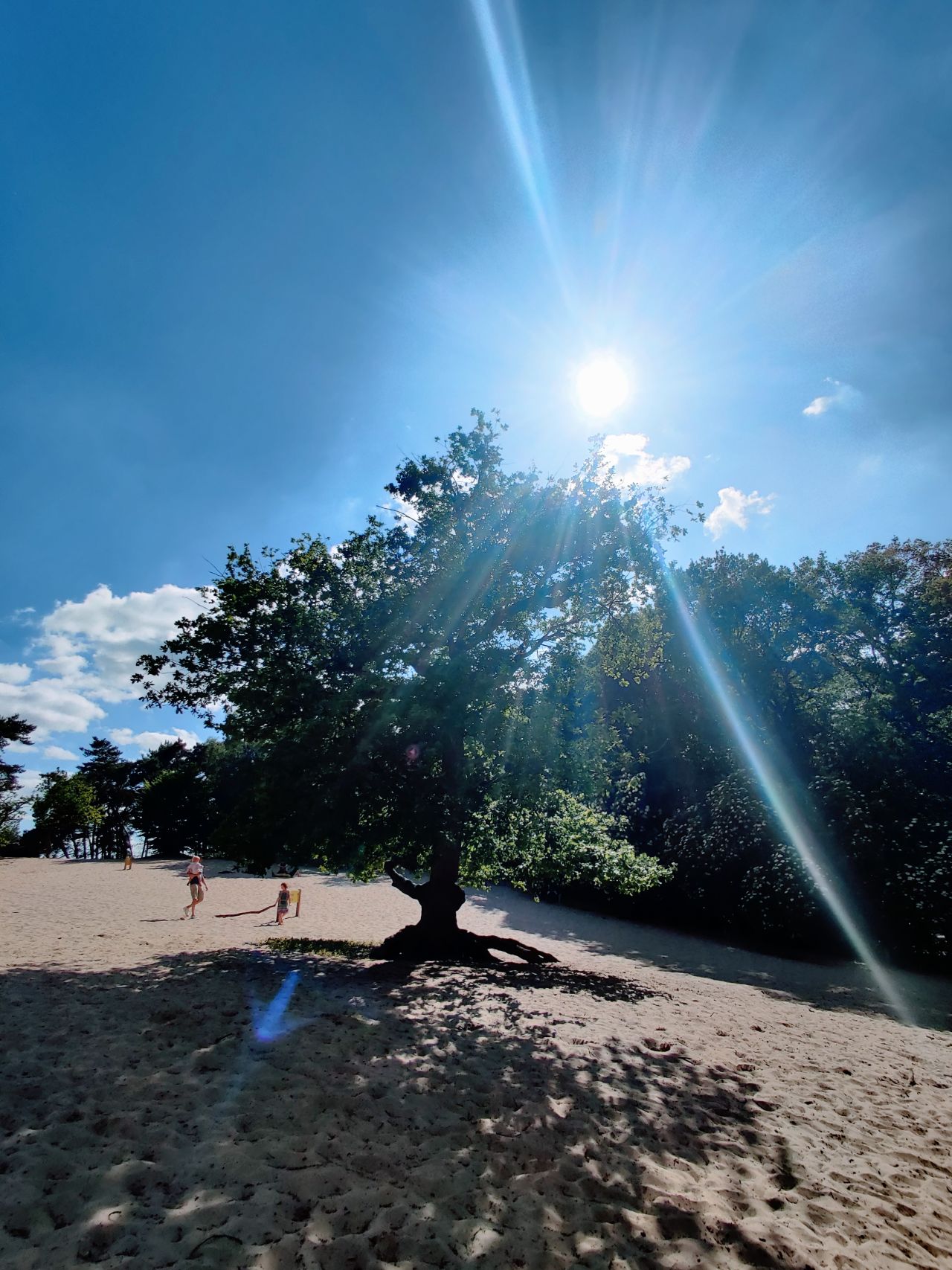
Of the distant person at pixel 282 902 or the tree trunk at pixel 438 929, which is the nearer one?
the tree trunk at pixel 438 929

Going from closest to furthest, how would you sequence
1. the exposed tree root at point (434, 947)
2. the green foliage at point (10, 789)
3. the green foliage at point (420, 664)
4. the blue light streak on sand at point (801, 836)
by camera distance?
the green foliage at point (420, 664) → the exposed tree root at point (434, 947) → the blue light streak on sand at point (801, 836) → the green foliage at point (10, 789)

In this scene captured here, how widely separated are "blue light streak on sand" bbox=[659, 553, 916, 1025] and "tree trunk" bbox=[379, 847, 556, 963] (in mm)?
8443

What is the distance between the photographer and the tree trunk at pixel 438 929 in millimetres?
12391

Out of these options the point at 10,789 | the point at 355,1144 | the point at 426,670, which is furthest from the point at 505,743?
the point at 10,789

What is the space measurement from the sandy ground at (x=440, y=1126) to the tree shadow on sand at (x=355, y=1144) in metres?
0.02

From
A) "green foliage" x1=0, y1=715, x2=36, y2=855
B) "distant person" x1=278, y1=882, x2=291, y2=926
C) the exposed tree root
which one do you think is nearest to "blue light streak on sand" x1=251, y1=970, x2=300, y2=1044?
the exposed tree root

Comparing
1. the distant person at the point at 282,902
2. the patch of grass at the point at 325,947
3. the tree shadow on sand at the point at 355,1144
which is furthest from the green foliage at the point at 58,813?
the tree shadow on sand at the point at 355,1144

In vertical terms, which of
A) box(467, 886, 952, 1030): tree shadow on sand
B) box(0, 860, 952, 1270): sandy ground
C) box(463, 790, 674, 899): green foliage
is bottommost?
box(467, 886, 952, 1030): tree shadow on sand

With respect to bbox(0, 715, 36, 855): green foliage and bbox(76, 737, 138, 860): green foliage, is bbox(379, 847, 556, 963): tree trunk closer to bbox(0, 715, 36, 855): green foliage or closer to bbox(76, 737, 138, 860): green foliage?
bbox(0, 715, 36, 855): green foliage

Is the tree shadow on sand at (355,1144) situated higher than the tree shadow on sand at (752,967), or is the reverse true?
the tree shadow on sand at (355,1144)

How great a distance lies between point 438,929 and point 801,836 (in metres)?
13.7

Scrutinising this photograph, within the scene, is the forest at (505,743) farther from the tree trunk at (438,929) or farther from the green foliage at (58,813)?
the green foliage at (58,813)

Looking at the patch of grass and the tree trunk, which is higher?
the tree trunk

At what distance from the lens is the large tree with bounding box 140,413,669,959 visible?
390 inches
